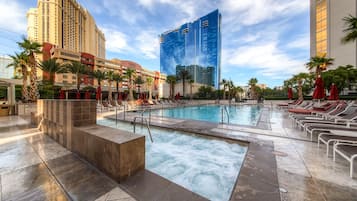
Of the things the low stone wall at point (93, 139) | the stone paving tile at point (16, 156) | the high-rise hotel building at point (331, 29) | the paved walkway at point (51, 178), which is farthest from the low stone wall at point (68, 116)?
the high-rise hotel building at point (331, 29)

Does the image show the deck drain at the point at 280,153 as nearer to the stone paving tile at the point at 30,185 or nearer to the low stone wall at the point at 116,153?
the low stone wall at the point at 116,153

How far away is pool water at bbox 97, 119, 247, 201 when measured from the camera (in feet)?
7.04

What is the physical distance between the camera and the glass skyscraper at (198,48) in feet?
135

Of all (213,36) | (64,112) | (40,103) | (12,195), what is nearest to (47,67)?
(40,103)

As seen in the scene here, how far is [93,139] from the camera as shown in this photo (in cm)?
236

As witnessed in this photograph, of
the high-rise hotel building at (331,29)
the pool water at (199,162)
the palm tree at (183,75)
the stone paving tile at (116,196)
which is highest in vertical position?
the high-rise hotel building at (331,29)

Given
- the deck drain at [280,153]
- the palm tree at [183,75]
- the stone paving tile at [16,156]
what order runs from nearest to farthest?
the stone paving tile at [16,156], the deck drain at [280,153], the palm tree at [183,75]

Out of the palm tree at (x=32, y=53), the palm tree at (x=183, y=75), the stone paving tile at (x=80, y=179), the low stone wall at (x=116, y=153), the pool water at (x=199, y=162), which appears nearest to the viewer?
the stone paving tile at (x=80, y=179)

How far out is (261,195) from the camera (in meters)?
1.60

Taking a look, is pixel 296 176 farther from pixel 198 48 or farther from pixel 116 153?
pixel 198 48

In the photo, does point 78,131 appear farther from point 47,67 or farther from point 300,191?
point 47,67

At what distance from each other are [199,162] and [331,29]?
33523 millimetres

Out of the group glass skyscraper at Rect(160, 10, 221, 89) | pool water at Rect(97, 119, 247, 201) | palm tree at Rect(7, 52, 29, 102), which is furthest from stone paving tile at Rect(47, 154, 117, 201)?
glass skyscraper at Rect(160, 10, 221, 89)

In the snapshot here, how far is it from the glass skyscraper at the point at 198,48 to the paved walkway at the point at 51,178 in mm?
36103
